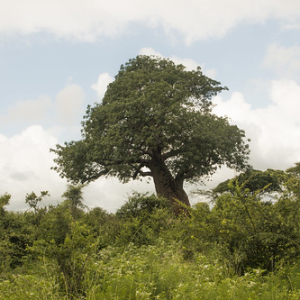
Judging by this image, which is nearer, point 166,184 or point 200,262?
point 200,262

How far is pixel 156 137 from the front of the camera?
20.4 m

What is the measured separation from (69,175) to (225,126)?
999 centimetres

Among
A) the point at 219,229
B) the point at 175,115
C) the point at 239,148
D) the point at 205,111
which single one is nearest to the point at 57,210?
the point at 219,229

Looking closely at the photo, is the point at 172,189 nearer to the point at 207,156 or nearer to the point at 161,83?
the point at 207,156

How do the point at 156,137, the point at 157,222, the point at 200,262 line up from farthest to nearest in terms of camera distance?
the point at 156,137, the point at 157,222, the point at 200,262

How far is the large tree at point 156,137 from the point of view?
Answer: 64.1 ft

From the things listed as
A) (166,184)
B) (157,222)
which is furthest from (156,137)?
(157,222)

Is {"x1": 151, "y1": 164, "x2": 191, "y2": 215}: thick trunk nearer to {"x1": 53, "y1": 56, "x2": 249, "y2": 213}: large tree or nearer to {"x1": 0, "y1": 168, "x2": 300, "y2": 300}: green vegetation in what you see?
{"x1": 53, "y1": 56, "x2": 249, "y2": 213}: large tree

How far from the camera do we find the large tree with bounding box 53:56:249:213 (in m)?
19.5

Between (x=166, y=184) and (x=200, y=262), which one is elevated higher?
(x=166, y=184)

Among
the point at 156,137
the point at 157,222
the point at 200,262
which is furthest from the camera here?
the point at 156,137

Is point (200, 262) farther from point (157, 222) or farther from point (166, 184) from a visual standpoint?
point (166, 184)

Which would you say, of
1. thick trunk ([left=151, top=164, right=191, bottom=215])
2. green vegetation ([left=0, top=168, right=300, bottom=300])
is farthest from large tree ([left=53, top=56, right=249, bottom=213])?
green vegetation ([left=0, top=168, right=300, bottom=300])

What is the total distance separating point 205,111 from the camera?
2348 cm
